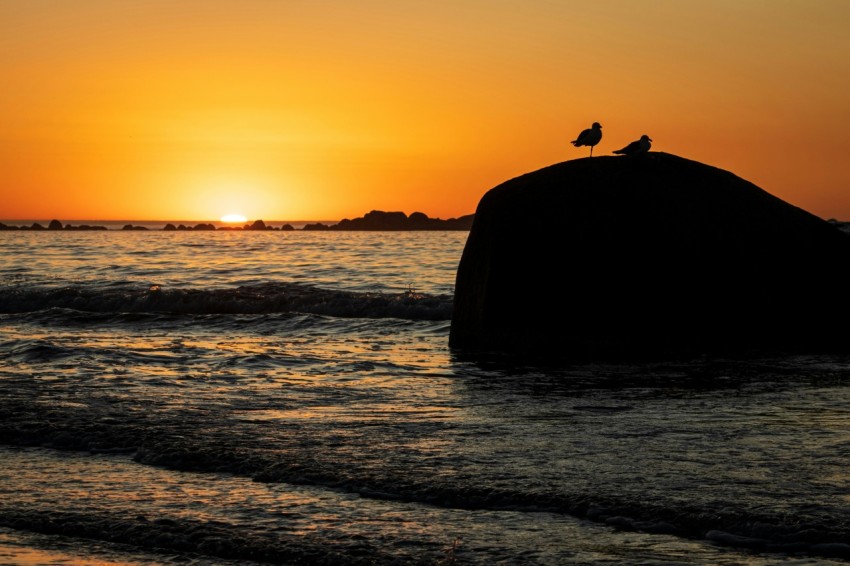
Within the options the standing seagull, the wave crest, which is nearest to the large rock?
the standing seagull

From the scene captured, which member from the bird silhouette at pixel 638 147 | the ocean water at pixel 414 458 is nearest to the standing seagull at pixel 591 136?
the bird silhouette at pixel 638 147

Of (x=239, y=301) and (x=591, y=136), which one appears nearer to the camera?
(x=591, y=136)

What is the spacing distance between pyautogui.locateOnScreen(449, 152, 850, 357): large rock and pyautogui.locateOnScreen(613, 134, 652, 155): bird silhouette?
0.67 metres

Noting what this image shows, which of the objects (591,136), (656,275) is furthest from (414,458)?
(591,136)

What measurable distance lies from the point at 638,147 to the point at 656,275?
224 cm

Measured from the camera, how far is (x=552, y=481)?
21.2 feet

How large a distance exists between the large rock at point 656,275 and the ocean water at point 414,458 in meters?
0.95

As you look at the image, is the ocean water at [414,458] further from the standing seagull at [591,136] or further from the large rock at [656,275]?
the standing seagull at [591,136]

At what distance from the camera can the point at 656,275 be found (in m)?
13.5

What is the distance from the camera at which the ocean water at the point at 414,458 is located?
18.0 ft

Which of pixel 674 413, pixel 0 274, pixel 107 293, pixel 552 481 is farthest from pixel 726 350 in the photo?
pixel 0 274

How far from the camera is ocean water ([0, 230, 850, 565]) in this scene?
548 cm

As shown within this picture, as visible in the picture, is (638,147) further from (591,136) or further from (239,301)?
(239,301)

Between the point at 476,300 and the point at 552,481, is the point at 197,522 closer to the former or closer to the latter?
the point at 552,481
